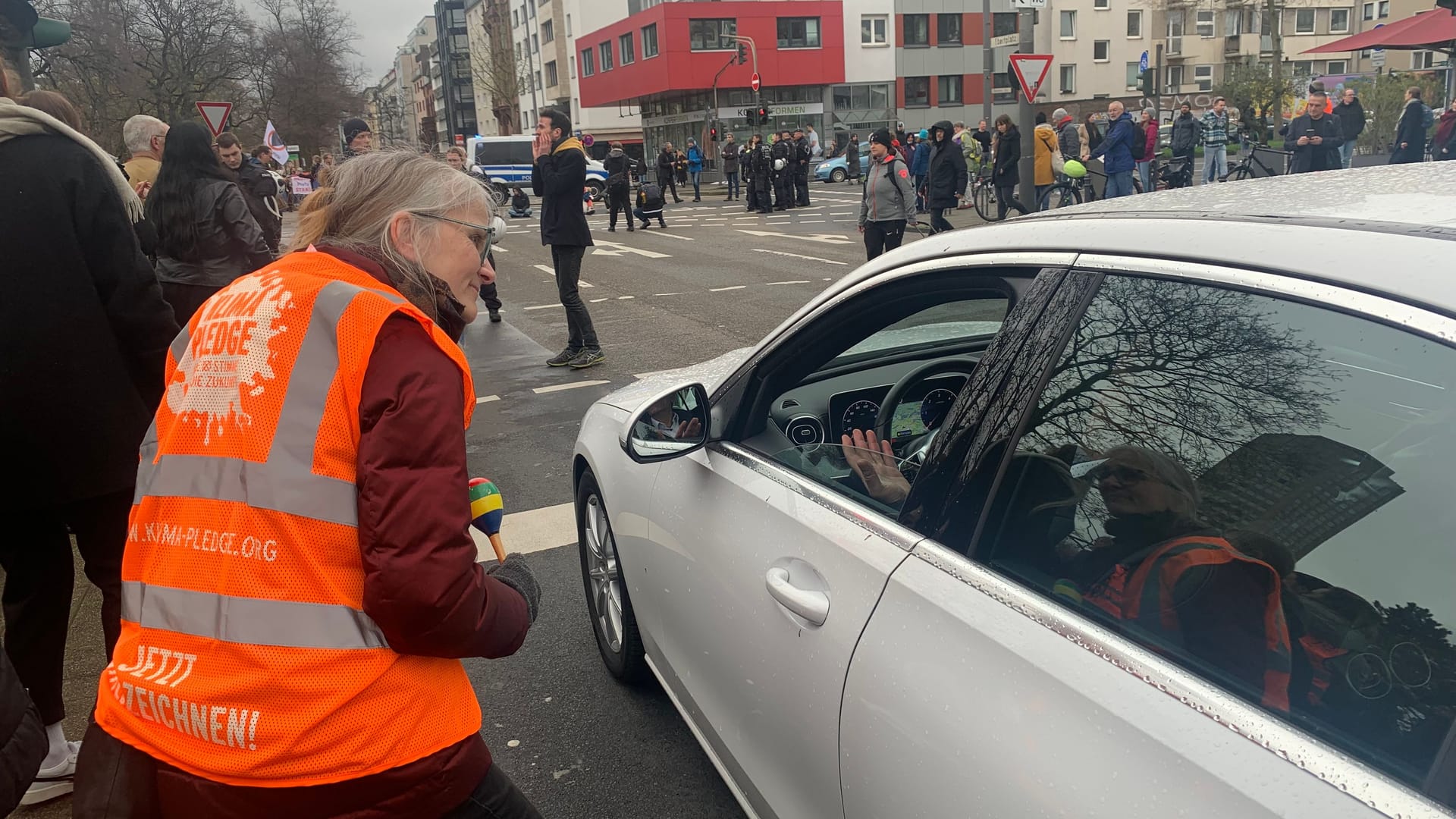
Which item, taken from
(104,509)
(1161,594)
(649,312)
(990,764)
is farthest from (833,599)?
(649,312)

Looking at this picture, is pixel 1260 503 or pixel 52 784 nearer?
pixel 1260 503

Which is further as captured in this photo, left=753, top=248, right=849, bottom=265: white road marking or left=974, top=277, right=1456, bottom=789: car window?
left=753, top=248, right=849, bottom=265: white road marking

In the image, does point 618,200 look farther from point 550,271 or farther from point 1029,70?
point 1029,70

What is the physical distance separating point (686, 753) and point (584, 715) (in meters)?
0.41

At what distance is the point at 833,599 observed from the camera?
1771 mm

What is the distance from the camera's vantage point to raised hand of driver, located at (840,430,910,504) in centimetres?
191

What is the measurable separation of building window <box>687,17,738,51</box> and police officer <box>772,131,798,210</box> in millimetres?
28432

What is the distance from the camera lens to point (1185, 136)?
1809 centimetres

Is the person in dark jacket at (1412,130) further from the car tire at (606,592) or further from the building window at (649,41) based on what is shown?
the building window at (649,41)

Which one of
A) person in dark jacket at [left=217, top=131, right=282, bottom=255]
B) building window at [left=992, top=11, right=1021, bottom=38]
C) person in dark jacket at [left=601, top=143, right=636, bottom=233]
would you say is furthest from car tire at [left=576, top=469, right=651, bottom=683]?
building window at [left=992, top=11, right=1021, bottom=38]

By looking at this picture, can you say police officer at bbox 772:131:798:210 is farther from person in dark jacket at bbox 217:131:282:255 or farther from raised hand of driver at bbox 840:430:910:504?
raised hand of driver at bbox 840:430:910:504

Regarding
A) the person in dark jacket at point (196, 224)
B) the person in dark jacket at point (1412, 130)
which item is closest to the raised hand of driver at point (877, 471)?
the person in dark jacket at point (196, 224)

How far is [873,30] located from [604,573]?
59.2 m

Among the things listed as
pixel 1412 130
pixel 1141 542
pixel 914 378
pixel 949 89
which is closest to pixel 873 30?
pixel 949 89
